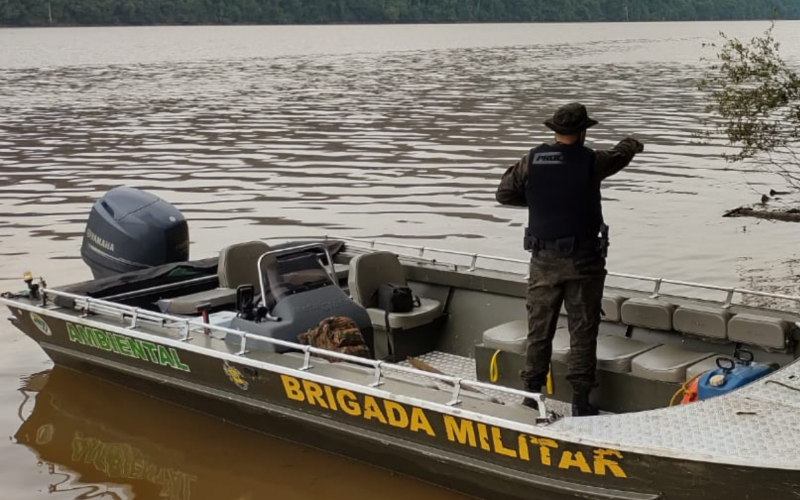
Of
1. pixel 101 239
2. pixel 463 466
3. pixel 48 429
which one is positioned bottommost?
A: pixel 48 429

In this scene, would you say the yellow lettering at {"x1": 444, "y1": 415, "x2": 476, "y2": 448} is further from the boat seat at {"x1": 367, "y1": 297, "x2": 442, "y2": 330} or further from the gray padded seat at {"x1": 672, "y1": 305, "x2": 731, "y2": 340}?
the boat seat at {"x1": 367, "y1": 297, "x2": 442, "y2": 330}

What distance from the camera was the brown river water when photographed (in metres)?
7.14

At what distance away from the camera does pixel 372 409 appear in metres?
6.14

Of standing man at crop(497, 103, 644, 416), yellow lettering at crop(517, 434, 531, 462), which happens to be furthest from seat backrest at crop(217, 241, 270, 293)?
yellow lettering at crop(517, 434, 531, 462)

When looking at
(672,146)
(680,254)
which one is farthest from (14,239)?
(672,146)

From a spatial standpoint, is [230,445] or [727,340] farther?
[230,445]

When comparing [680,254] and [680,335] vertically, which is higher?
[680,335]

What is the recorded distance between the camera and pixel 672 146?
70.8 feet

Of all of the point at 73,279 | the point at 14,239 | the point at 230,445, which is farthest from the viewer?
the point at 14,239

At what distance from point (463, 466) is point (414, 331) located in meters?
2.41

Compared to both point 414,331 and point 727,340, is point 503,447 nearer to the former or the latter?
point 727,340

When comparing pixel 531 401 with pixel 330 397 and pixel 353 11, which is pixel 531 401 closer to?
pixel 330 397

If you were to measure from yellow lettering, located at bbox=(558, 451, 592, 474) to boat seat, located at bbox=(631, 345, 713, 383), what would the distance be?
1.29 metres

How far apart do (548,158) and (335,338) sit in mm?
2210
